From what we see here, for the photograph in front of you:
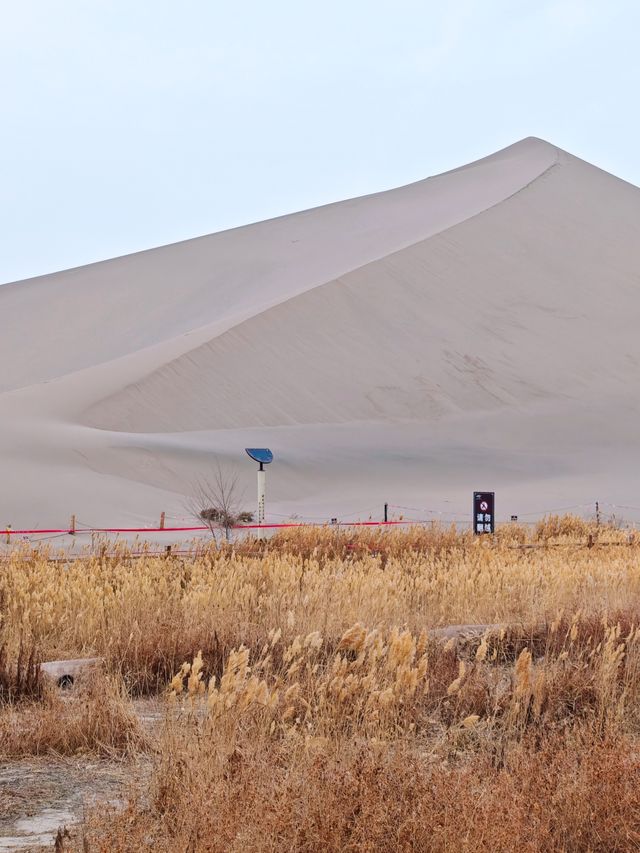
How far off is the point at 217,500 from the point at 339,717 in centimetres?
2088

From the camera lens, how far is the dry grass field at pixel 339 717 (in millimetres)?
2732

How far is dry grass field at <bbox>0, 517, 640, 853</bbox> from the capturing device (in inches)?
108

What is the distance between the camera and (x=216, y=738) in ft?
11.2

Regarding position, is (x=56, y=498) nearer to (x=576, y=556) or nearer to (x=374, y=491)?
(x=374, y=491)

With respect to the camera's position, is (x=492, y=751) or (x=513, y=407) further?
(x=513, y=407)

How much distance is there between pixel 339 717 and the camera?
3857 millimetres

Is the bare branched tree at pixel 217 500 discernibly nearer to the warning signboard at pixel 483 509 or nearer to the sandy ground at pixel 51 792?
the warning signboard at pixel 483 509

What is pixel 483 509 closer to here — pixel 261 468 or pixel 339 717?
pixel 261 468

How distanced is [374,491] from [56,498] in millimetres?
9627

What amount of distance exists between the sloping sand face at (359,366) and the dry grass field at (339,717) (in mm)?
17745

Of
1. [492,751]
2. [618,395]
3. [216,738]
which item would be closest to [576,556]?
[492,751]

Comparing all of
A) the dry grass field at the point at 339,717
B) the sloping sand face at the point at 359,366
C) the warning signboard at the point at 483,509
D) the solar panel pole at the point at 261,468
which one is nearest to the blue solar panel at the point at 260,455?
the solar panel pole at the point at 261,468

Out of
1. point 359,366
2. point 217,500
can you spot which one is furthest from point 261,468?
point 359,366

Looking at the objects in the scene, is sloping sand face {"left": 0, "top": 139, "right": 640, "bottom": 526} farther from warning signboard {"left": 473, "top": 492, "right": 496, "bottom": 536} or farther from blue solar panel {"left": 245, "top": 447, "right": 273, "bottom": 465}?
warning signboard {"left": 473, "top": 492, "right": 496, "bottom": 536}
